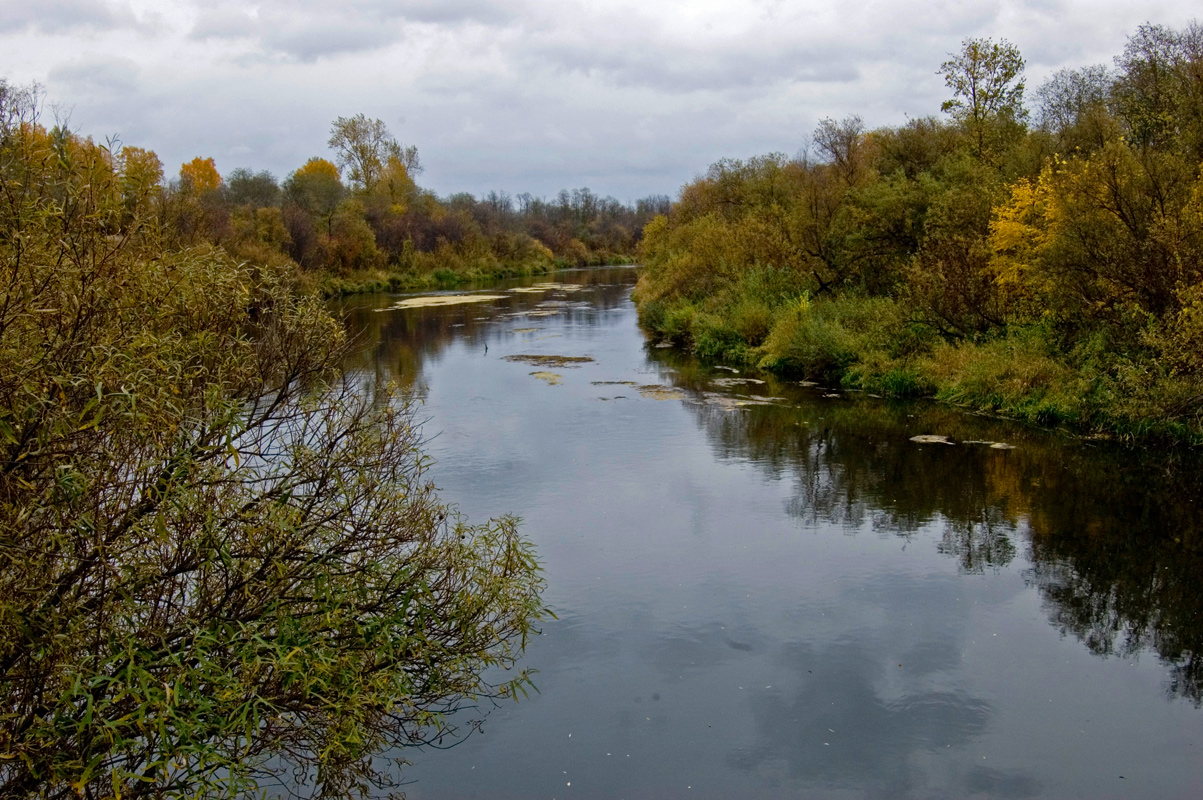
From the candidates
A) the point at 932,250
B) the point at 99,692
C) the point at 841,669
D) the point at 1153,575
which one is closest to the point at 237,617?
the point at 99,692

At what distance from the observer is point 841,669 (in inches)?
347

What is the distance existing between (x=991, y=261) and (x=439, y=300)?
31.1 meters

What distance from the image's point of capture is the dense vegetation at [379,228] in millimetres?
49094

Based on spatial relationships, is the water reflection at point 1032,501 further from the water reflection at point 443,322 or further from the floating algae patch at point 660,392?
the water reflection at point 443,322

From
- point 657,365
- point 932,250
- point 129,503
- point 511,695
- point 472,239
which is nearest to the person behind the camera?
point 129,503

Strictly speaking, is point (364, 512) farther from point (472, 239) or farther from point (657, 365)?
point (472, 239)

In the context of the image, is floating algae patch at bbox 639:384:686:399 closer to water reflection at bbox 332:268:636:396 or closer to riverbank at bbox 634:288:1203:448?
riverbank at bbox 634:288:1203:448

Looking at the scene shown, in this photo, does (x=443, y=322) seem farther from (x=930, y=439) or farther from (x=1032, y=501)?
(x=1032, y=501)

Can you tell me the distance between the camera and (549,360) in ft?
87.0

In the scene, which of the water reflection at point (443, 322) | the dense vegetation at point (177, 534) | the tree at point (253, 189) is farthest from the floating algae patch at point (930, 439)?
the tree at point (253, 189)

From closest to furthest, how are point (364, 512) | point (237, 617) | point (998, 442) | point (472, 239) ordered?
1. point (237, 617)
2. point (364, 512)
3. point (998, 442)
4. point (472, 239)

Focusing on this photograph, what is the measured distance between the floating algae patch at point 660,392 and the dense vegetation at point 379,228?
58.1 feet

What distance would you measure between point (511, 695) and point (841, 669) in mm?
3125

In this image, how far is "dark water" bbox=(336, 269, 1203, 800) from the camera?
7.44 metres
